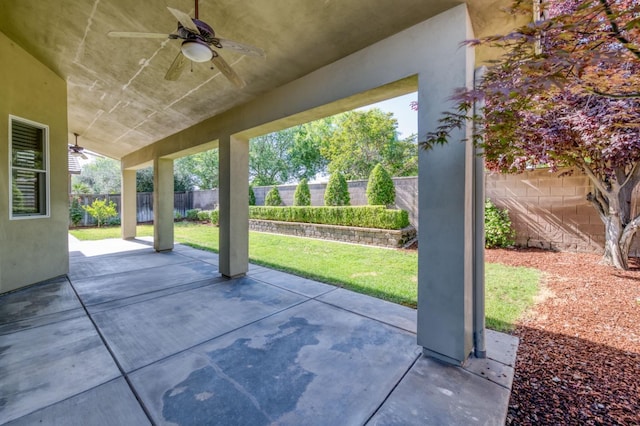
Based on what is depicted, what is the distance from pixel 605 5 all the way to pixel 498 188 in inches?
243

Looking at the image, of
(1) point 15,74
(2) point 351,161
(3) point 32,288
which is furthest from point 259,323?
(2) point 351,161

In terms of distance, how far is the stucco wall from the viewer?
12.9 ft

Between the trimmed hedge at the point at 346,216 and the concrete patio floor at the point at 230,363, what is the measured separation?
4082 millimetres

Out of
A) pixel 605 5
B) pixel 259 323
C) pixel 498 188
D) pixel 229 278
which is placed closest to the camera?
pixel 605 5

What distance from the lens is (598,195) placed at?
205 inches

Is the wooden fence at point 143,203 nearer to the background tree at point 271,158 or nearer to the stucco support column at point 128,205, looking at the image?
the stucco support column at point 128,205

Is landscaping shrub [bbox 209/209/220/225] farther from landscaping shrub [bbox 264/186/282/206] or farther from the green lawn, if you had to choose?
the green lawn

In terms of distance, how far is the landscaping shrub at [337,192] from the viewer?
394 inches

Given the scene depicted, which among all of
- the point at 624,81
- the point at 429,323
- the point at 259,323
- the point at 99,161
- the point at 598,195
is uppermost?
the point at 99,161

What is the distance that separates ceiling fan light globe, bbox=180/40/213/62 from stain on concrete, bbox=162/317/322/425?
273cm

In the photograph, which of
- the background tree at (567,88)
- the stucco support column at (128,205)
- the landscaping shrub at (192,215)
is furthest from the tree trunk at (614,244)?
the landscaping shrub at (192,215)

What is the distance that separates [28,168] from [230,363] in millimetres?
4851

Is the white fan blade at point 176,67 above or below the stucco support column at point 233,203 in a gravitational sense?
above

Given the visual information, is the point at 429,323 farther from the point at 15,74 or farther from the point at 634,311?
the point at 15,74
